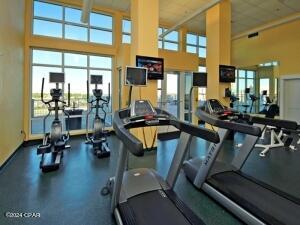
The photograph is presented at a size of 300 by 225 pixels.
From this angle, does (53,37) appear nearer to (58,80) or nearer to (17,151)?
(58,80)

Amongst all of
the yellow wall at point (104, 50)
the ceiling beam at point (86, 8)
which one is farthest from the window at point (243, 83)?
the ceiling beam at point (86, 8)

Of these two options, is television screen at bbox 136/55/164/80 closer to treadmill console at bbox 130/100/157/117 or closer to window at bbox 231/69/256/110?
treadmill console at bbox 130/100/157/117

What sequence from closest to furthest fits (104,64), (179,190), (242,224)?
(242,224) < (179,190) < (104,64)

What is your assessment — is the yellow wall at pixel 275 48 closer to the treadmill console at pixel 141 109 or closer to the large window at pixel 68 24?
the large window at pixel 68 24

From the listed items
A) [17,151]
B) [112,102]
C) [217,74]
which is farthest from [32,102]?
[217,74]

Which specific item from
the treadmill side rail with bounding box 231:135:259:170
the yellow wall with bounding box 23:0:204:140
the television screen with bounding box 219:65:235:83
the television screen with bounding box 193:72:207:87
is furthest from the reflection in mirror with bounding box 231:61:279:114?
the treadmill side rail with bounding box 231:135:259:170

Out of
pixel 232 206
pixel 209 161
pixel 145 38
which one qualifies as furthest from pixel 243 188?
pixel 145 38

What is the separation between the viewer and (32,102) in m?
6.09

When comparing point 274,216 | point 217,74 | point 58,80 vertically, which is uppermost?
point 217,74

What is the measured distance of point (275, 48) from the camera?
828 centimetres

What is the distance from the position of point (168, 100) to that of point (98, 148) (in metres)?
3.92

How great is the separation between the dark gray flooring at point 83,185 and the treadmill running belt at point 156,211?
345 millimetres

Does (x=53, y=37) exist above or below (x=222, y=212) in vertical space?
above

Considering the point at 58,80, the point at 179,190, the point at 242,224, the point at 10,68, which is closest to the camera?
the point at 242,224
